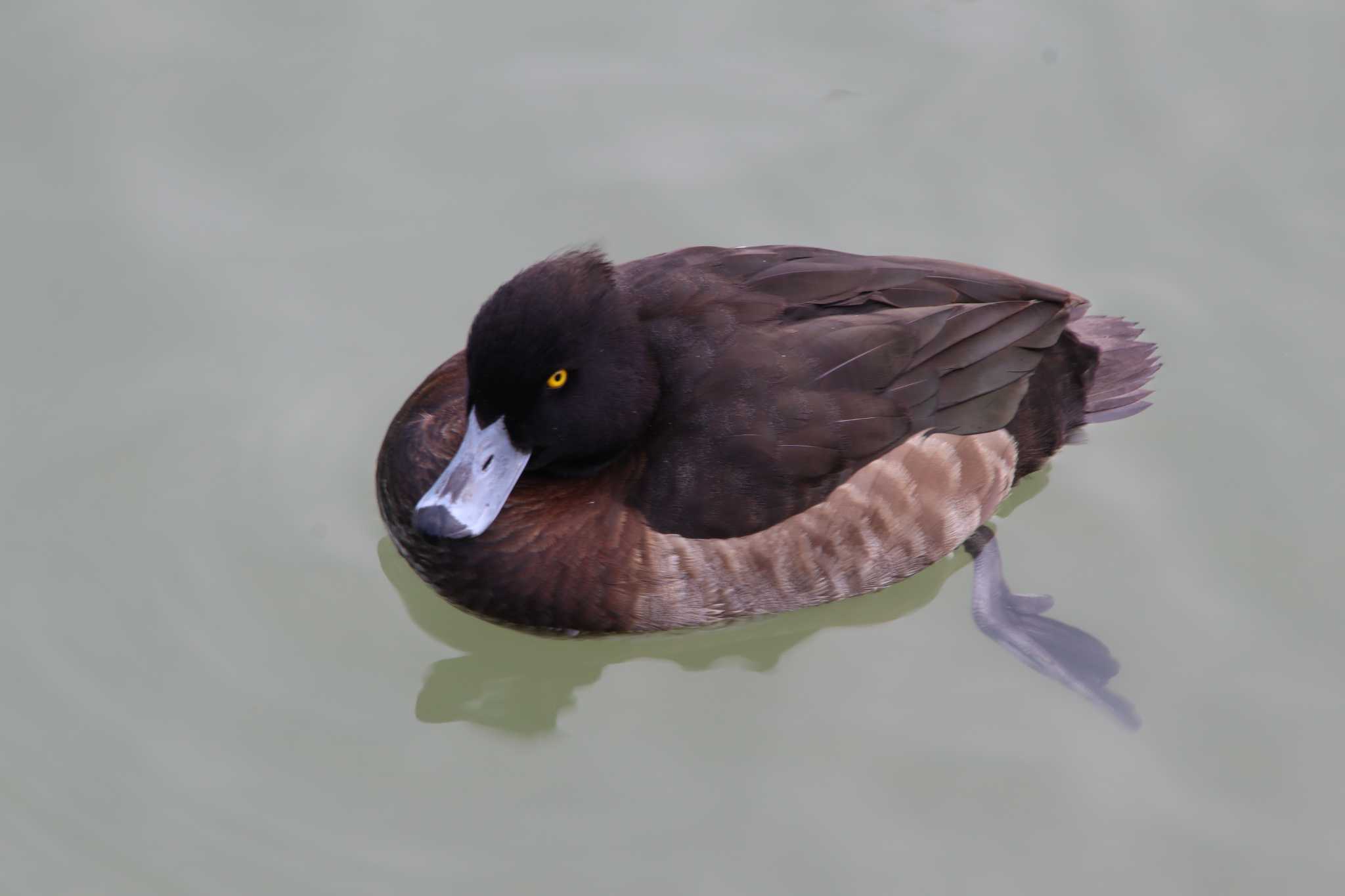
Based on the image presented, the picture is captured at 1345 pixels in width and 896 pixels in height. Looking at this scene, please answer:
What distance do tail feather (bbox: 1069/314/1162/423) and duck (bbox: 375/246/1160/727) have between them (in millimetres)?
438

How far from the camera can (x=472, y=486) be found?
577 centimetres

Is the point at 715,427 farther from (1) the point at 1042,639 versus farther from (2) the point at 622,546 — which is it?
(1) the point at 1042,639

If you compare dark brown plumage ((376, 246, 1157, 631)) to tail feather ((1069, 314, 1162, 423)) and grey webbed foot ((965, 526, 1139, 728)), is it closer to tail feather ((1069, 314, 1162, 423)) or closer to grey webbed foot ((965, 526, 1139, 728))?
grey webbed foot ((965, 526, 1139, 728))

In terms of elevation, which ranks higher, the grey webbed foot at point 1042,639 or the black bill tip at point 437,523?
the black bill tip at point 437,523

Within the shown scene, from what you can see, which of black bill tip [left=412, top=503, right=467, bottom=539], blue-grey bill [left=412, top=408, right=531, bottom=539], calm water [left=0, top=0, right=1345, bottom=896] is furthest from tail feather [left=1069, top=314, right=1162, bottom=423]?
black bill tip [left=412, top=503, right=467, bottom=539]

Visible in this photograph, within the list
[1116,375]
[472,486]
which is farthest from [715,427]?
[1116,375]

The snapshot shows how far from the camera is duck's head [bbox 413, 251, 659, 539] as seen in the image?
552 cm

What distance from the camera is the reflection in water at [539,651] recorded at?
602 cm

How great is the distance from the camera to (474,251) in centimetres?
719

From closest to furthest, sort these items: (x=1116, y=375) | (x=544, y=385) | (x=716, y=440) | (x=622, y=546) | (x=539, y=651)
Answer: (x=544, y=385) → (x=716, y=440) → (x=622, y=546) → (x=539, y=651) → (x=1116, y=375)

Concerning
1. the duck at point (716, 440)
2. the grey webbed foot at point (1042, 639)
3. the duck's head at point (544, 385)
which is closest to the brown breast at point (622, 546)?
the duck at point (716, 440)

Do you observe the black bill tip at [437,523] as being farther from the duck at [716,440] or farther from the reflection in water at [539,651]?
the reflection in water at [539,651]

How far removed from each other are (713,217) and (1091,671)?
2.43m

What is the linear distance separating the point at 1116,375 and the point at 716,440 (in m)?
1.78
